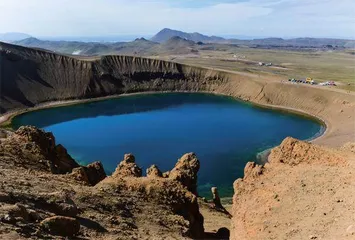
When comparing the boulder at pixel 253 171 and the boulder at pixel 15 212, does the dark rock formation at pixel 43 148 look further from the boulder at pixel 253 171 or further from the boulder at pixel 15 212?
the boulder at pixel 253 171

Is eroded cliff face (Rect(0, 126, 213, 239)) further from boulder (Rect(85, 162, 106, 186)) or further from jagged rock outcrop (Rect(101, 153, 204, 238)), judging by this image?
Result: boulder (Rect(85, 162, 106, 186))

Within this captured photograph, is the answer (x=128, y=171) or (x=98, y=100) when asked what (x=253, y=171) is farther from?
(x=98, y=100)

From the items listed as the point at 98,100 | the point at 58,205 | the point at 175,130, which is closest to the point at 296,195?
the point at 58,205

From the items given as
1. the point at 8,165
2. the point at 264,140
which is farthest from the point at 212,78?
the point at 8,165

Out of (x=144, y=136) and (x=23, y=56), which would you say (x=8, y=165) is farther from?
(x=23, y=56)

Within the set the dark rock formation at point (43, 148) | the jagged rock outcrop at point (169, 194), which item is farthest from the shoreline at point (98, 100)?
the jagged rock outcrop at point (169, 194)
